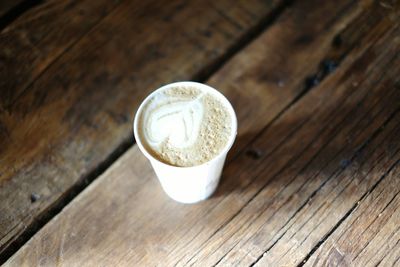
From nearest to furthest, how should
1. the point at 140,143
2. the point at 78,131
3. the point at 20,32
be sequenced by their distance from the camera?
the point at 140,143
the point at 78,131
the point at 20,32

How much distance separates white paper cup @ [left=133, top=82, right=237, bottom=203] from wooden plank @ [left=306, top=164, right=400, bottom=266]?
277 mm

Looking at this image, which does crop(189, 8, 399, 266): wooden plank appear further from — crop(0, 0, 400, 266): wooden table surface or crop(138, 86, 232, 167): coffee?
crop(138, 86, 232, 167): coffee

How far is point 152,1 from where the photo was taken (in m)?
1.26

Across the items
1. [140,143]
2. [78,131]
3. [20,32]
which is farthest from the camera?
[20,32]

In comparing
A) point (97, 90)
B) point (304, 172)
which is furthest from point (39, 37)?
point (304, 172)

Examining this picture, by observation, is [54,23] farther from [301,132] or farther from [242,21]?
[301,132]

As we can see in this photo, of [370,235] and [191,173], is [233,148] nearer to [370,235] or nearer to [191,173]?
[191,173]

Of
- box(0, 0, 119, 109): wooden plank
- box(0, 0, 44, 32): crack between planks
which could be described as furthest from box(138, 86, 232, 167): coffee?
box(0, 0, 44, 32): crack between planks

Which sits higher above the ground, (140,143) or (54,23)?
(54,23)

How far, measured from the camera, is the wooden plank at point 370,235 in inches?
37.5

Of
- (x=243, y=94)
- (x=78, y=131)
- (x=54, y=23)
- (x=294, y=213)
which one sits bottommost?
(x=294, y=213)

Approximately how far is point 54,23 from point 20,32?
92 mm

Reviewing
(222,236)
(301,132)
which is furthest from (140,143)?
(301,132)

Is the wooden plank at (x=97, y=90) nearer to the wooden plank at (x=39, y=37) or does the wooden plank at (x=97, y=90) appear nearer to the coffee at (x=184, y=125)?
the wooden plank at (x=39, y=37)
